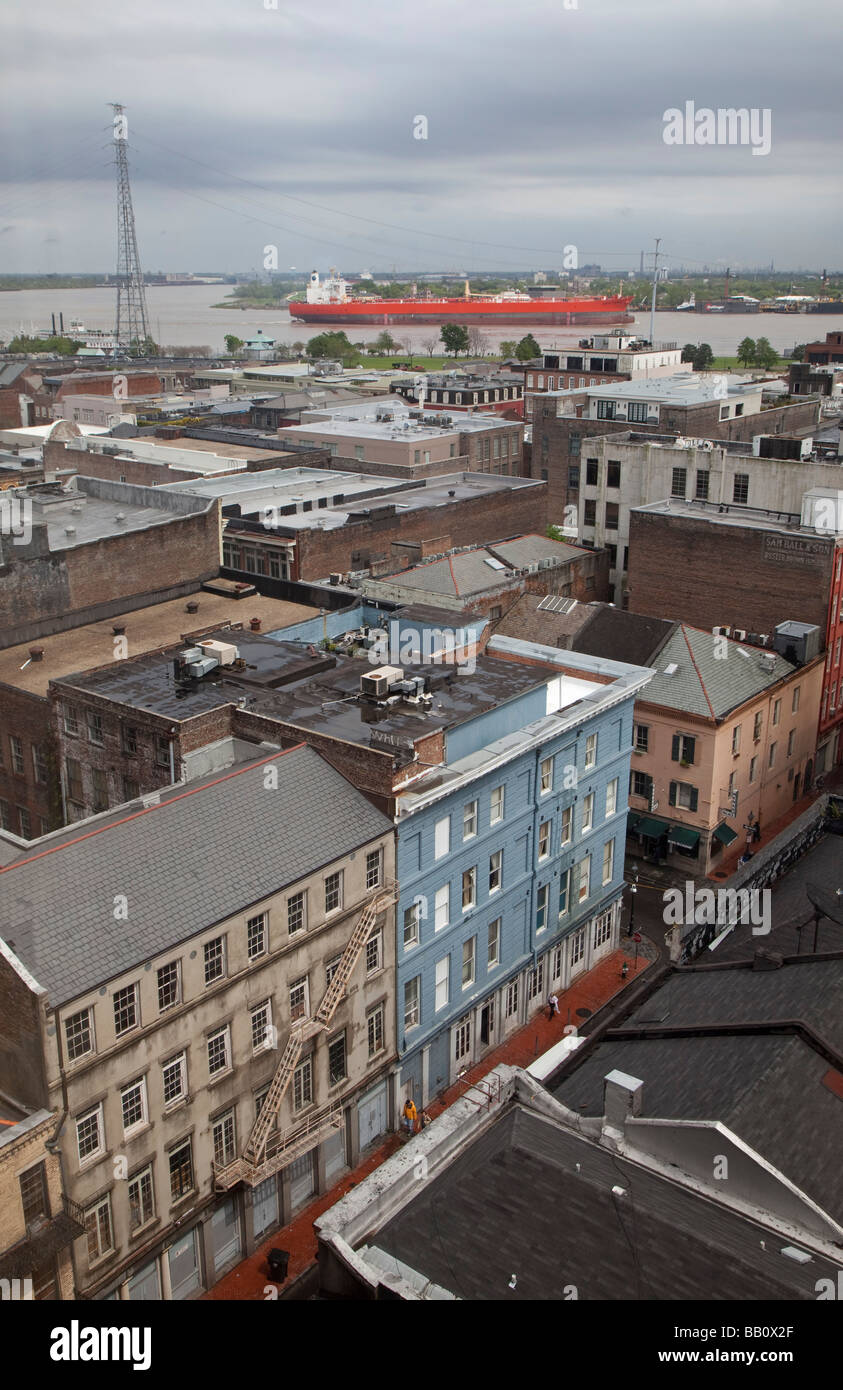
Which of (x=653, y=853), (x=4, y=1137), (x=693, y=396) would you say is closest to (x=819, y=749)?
(x=653, y=853)

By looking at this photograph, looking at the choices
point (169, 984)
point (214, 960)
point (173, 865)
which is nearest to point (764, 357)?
point (173, 865)

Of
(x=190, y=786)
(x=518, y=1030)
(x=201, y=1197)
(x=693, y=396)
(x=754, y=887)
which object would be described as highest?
(x=693, y=396)

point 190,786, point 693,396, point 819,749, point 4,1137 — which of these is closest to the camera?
point 4,1137

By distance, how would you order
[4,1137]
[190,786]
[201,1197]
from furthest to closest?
[190,786] → [201,1197] → [4,1137]

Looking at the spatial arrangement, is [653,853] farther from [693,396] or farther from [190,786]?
[693,396]

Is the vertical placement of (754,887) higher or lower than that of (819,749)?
higher

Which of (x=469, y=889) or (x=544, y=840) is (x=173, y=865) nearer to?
(x=469, y=889)

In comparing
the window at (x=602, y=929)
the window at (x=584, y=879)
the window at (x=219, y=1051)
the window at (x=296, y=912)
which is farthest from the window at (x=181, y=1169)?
the window at (x=602, y=929)

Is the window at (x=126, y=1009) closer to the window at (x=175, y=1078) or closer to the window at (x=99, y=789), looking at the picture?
the window at (x=175, y=1078)
